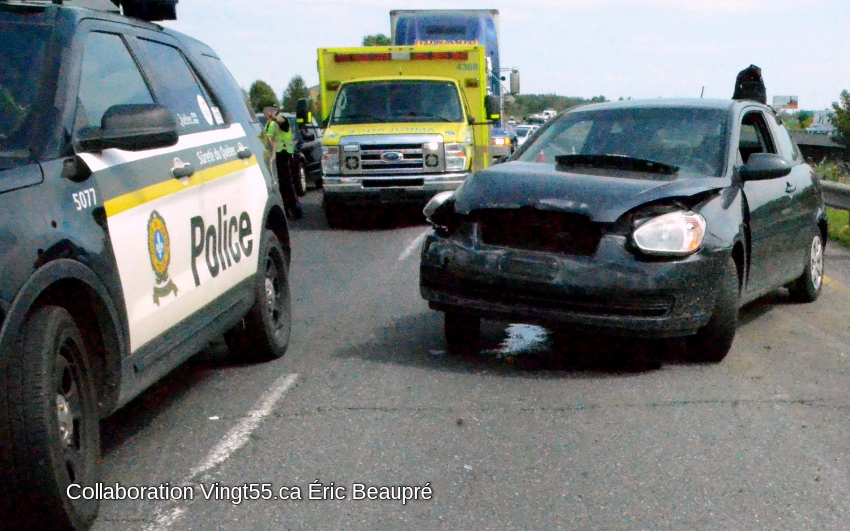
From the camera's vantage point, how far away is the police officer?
708 inches

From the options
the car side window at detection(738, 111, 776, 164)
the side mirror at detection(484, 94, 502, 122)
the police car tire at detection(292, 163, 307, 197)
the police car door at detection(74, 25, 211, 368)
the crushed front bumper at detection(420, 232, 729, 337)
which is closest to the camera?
the police car door at detection(74, 25, 211, 368)

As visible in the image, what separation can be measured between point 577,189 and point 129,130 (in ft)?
10.0

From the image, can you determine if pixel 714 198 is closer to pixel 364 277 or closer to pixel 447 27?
pixel 364 277

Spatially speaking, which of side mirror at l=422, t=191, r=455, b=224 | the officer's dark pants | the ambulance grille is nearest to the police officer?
the officer's dark pants

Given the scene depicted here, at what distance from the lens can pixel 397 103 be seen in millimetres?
17312

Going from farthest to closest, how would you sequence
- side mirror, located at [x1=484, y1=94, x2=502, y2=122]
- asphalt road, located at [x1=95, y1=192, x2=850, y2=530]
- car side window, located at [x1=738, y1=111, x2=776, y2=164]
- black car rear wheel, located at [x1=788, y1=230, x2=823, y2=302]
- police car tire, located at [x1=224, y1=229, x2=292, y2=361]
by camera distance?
side mirror, located at [x1=484, y1=94, x2=502, y2=122] < black car rear wheel, located at [x1=788, y1=230, x2=823, y2=302] < car side window, located at [x1=738, y1=111, x2=776, y2=164] < police car tire, located at [x1=224, y1=229, x2=292, y2=361] < asphalt road, located at [x1=95, y1=192, x2=850, y2=530]

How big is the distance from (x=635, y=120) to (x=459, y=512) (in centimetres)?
439

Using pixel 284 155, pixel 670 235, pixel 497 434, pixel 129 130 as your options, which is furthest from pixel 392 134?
pixel 129 130

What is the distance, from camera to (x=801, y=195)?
8.97 m

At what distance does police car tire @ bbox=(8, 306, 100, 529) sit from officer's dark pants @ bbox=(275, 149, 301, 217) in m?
13.9

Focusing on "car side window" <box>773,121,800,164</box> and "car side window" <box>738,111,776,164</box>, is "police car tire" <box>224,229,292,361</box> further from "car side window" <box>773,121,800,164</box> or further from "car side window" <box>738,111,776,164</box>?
"car side window" <box>773,121,800,164</box>

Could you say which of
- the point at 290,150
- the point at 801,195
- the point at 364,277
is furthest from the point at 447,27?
the point at 801,195

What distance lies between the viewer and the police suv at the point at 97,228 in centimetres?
381

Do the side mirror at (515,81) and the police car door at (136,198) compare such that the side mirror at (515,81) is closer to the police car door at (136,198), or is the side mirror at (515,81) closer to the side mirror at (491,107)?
the side mirror at (491,107)
